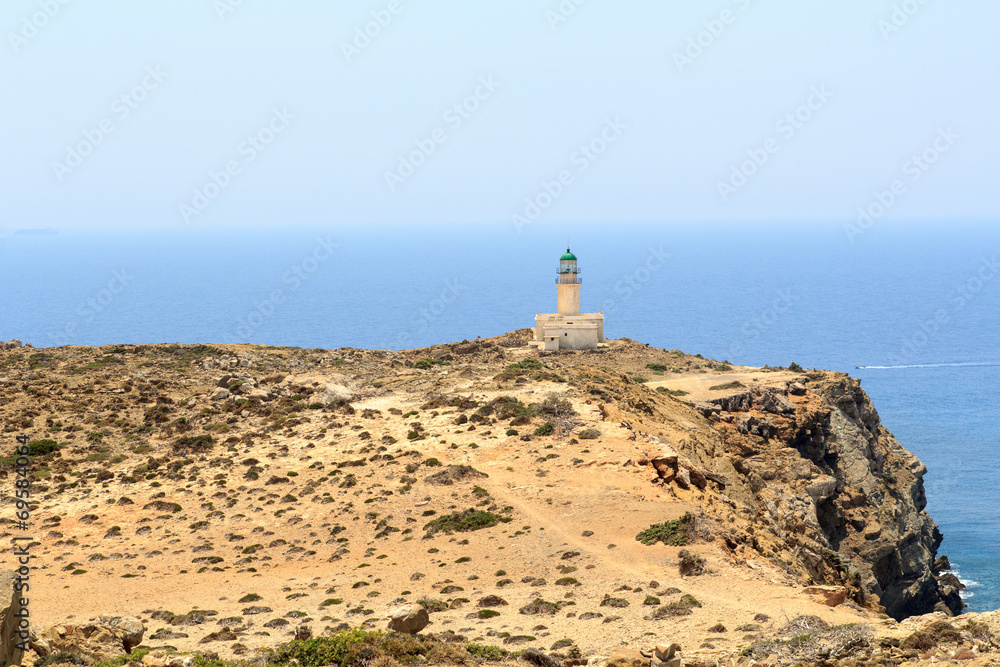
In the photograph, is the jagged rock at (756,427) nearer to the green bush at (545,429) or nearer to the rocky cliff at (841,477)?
the rocky cliff at (841,477)

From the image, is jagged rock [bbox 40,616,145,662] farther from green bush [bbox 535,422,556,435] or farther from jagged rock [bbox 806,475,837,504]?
jagged rock [bbox 806,475,837,504]

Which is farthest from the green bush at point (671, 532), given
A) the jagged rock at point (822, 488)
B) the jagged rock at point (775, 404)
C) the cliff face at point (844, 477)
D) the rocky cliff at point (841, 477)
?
the jagged rock at point (775, 404)

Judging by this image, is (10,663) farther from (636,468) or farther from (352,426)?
(352,426)

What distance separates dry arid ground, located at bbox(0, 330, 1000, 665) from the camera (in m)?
21.3

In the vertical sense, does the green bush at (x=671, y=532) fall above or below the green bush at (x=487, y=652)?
above

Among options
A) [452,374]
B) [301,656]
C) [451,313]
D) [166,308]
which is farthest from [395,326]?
[301,656]

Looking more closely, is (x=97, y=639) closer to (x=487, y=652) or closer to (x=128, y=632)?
(x=128, y=632)

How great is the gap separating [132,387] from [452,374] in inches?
643

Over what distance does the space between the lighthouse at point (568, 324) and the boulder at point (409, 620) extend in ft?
153

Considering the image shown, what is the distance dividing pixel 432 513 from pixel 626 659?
14829mm

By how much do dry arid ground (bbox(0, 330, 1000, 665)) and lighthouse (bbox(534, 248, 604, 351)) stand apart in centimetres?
1431

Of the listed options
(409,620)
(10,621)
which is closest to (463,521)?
(409,620)

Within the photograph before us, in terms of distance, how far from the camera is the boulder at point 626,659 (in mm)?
17000

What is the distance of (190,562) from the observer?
2880cm
